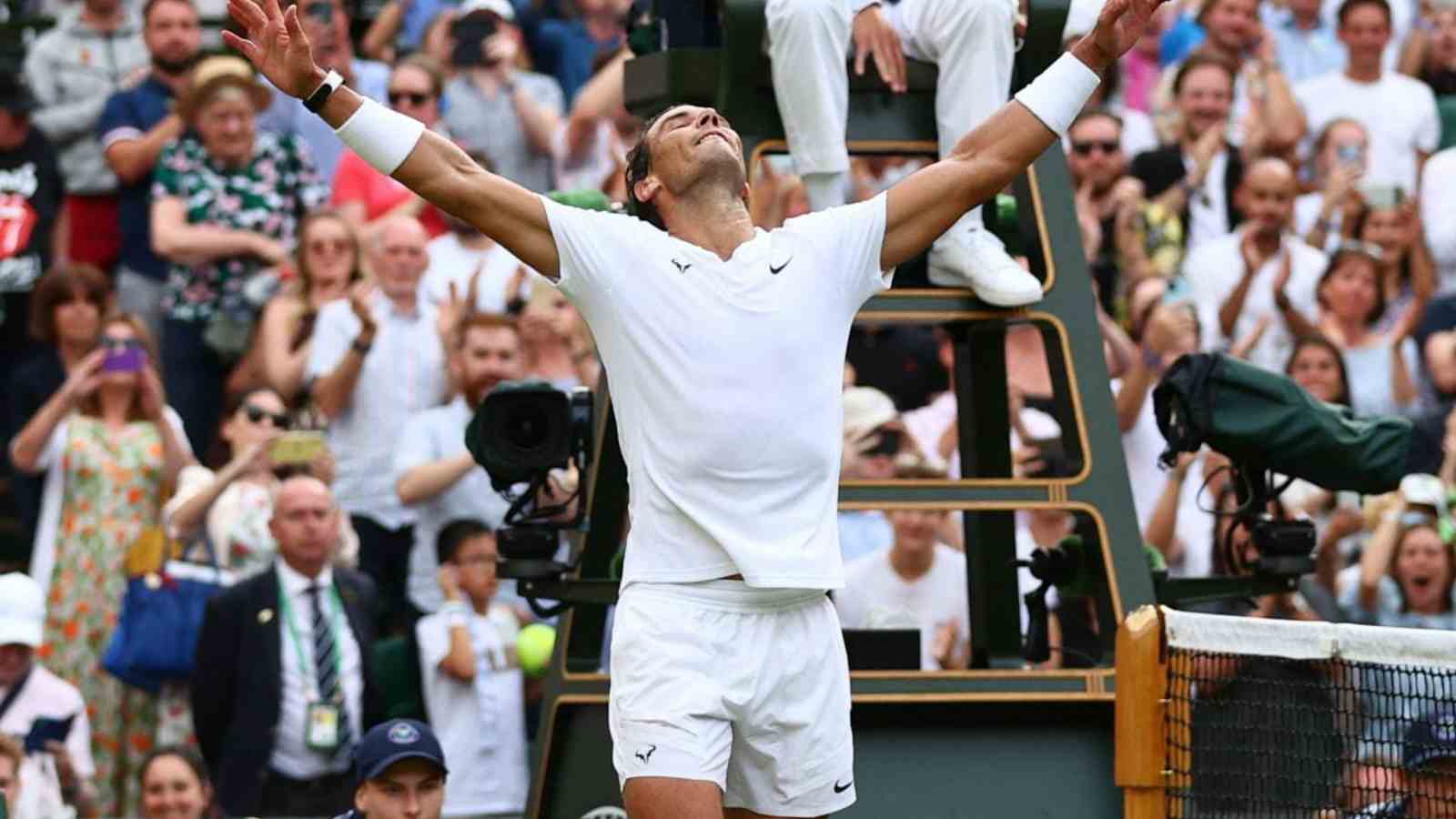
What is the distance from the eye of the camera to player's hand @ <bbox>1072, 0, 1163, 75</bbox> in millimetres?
7250

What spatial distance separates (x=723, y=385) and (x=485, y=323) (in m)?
6.53

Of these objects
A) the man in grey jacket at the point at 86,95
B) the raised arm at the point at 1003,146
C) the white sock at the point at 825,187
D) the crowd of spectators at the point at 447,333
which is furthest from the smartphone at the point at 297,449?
the raised arm at the point at 1003,146

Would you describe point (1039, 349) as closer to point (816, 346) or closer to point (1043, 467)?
point (1043, 467)

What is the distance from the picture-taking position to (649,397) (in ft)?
22.7

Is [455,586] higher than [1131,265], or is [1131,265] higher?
[1131,265]

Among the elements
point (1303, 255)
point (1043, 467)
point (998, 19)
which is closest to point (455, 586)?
point (1043, 467)

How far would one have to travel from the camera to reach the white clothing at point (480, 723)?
472 inches

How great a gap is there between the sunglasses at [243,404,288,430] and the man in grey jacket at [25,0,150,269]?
8.82 ft

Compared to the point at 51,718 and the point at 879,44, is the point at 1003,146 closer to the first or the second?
the point at 879,44

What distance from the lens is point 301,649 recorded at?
1195 centimetres

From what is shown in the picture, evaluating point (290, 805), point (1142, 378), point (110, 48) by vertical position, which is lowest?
point (290, 805)

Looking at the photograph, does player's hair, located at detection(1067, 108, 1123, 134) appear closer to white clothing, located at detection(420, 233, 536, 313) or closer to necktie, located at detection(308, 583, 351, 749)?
white clothing, located at detection(420, 233, 536, 313)

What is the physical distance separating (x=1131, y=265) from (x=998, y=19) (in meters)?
6.10

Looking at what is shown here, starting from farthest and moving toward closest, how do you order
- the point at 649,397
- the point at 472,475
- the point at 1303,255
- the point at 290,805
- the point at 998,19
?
1. the point at 1303,255
2. the point at 472,475
3. the point at 290,805
4. the point at 998,19
5. the point at 649,397
